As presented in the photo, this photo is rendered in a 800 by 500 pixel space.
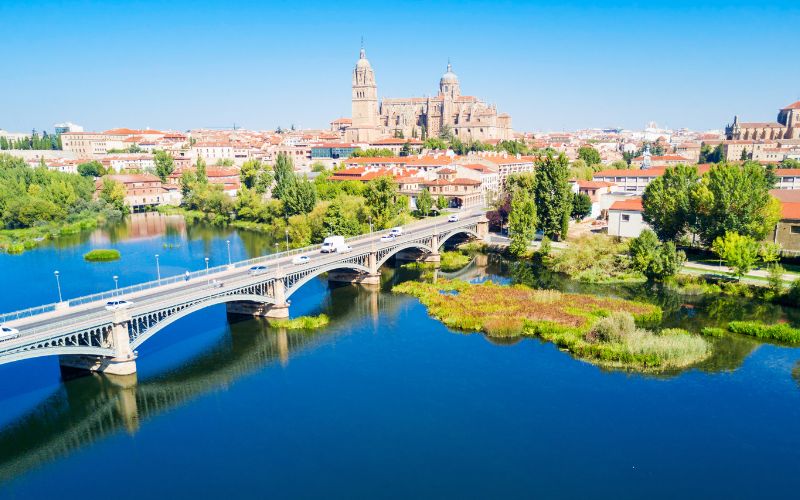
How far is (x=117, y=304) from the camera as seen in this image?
3105 cm

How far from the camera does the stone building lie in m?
156

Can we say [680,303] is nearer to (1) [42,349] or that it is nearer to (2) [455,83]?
(1) [42,349]

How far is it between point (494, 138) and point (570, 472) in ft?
466

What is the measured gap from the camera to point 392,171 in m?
93.8

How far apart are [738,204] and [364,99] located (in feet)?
360

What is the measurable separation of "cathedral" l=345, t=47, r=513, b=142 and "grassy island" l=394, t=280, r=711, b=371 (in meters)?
104

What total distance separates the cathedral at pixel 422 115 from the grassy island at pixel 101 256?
90101 mm

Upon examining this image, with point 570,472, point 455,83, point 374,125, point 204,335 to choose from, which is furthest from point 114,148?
point 570,472

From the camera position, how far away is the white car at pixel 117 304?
30.2m

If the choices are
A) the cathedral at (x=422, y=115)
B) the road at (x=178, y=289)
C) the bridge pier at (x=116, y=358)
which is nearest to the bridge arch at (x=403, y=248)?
the road at (x=178, y=289)

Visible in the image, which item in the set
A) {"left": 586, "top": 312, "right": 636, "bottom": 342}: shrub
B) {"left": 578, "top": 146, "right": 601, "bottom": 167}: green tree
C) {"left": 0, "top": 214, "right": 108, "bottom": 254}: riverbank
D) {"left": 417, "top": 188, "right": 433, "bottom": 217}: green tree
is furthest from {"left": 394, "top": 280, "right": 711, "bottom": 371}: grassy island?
{"left": 578, "top": 146, "right": 601, "bottom": 167}: green tree

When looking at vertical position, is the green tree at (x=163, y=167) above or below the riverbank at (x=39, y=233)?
above

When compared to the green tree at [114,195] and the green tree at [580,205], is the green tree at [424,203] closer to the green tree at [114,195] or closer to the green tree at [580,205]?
the green tree at [580,205]

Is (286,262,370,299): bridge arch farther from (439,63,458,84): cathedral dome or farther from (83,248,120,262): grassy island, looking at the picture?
(439,63,458,84): cathedral dome
